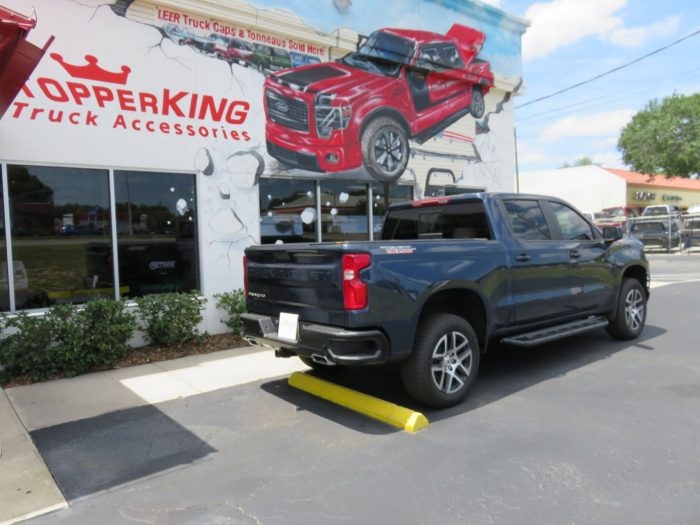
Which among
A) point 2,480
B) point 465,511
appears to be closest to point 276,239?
point 2,480

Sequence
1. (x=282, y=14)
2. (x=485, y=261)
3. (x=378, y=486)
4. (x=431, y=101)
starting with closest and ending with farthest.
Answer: (x=378, y=486) → (x=485, y=261) → (x=282, y=14) → (x=431, y=101)

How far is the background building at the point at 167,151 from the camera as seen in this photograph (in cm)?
643

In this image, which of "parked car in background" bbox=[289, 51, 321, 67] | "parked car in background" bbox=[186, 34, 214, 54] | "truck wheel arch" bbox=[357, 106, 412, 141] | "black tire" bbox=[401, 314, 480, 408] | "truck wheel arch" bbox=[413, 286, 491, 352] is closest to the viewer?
"black tire" bbox=[401, 314, 480, 408]

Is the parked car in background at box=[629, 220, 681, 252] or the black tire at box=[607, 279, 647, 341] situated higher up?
the parked car in background at box=[629, 220, 681, 252]

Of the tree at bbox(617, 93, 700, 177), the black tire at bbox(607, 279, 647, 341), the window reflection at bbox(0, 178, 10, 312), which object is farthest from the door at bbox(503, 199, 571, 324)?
the tree at bbox(617, 93, 700, 177)

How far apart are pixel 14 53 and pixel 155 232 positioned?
3818 millimetres

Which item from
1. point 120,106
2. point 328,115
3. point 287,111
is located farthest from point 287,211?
point 120,106

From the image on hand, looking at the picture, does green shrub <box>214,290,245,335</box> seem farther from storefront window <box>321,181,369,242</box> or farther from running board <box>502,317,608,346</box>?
running board <box>502,317,608,346</box>

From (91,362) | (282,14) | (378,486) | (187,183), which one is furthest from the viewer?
(282,14)

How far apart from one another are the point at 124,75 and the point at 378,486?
20.2 feet

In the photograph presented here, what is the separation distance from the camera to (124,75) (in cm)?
697

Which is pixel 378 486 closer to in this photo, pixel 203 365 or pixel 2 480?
pixel 2 480

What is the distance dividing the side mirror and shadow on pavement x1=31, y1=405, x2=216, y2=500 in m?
5.21

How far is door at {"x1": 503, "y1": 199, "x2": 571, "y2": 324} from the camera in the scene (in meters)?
5.36
